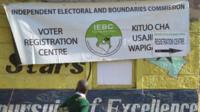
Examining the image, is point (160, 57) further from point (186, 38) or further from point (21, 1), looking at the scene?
point (21, 1)

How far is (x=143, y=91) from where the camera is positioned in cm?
1213

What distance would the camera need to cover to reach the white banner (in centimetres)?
1164

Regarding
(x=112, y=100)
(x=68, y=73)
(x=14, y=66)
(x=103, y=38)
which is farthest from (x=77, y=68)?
(x=14, y=66)

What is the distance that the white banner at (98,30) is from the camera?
11641 millimetres

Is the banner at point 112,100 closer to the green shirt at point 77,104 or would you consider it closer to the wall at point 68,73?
the wall at point 68,73

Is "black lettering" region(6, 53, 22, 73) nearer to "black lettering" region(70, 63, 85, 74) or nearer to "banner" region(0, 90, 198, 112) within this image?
"banner" region(0, 90, 198, 112)

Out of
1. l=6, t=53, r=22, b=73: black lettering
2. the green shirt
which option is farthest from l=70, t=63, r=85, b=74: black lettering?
the green shirt

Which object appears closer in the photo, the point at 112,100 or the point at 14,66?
the point at 14,66

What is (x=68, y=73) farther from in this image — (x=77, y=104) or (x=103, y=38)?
(x=77, y=104)

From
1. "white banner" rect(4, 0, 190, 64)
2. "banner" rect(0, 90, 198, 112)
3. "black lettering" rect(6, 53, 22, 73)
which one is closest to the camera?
"white banner" rect(4, 0, 190, 64)

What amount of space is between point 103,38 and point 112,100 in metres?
1.15

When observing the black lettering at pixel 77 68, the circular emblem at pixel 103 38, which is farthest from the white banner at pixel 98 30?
the black lettering at pixel 77 68

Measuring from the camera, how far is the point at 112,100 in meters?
12.1

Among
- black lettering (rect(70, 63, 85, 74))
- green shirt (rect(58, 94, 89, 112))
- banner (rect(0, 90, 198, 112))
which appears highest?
black lettering (rect(70, 63, 85, 74))
